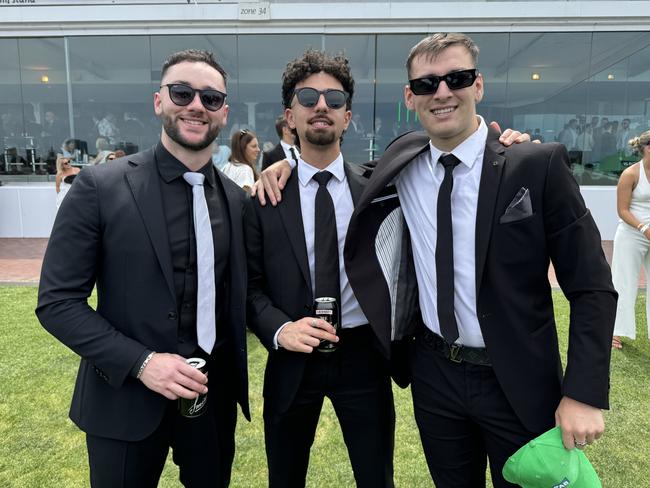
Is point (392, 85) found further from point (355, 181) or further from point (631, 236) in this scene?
point (355, 181)

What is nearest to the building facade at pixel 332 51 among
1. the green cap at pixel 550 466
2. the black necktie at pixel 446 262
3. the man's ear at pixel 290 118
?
the man's ear at pixel 290 118

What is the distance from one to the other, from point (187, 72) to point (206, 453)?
5.77 ft

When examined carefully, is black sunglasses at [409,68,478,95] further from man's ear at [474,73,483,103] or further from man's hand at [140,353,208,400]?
man's hand at [140,353,208,400]

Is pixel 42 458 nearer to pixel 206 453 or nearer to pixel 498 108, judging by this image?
pixel 206 453

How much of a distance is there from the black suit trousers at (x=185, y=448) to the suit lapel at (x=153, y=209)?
0.55m

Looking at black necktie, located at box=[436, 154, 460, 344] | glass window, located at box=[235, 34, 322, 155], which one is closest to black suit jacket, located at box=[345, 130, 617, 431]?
black necktie, located at box=[436, 154, 460, 344]

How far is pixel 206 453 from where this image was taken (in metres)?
2.15

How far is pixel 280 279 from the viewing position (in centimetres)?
229

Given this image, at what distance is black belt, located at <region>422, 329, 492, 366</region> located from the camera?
1.96 m

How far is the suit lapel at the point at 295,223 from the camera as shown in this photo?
2246 mm

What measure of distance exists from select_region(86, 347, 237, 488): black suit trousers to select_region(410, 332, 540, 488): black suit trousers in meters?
0.95

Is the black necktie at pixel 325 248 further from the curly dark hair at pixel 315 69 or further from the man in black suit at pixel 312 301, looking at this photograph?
the curly dark hair at pixel 315 69

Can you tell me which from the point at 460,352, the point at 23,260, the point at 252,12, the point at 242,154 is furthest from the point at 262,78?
the point at 460,352

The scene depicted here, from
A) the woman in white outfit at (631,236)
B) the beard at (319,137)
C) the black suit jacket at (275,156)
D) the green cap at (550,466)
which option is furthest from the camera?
the woman in white outfit at (631,236)
